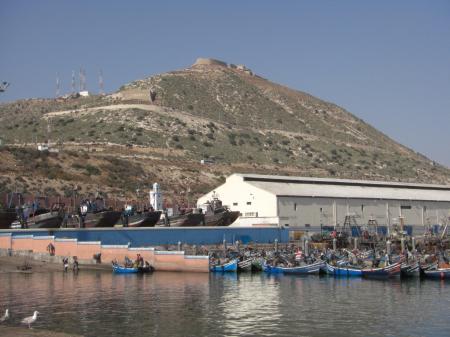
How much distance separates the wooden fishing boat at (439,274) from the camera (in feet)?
154

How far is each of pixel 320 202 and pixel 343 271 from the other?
27027 mm

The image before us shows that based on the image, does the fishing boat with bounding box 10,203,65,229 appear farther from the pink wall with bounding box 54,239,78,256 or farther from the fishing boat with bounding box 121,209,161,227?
the pink wall with bounding box 54,239,78,256

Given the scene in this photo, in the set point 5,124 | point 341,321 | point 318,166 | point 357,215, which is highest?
point 5,124

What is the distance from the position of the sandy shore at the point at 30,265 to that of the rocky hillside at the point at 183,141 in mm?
30918

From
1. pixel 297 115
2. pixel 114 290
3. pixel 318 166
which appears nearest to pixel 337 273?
pixel 114 290

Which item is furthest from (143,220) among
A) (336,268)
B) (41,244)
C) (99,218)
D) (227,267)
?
(336,268)

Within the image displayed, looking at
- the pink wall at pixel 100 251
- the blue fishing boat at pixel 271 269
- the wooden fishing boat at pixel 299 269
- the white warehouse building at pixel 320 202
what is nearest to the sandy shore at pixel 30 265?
the pink wall at pixel 100 251

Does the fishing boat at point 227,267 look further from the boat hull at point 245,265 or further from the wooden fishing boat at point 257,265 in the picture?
the wooden fishing boat at point 257,265

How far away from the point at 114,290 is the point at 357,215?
43248 mm

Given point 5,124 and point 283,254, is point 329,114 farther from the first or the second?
point 283,254

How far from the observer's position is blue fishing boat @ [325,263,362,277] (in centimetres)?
4914

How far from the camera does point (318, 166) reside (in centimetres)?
14175

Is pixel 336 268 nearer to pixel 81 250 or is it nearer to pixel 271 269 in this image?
pixel 271 269

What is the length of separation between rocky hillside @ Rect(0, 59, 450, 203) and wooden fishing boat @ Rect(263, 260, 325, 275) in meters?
43.0
